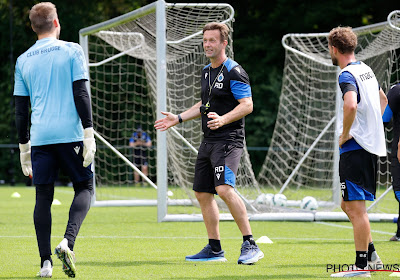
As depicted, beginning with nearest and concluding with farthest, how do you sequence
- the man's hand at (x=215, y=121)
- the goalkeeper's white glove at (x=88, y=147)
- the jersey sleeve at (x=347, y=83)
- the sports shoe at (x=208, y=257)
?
1. the goalkeeper's white glove at (x=88, y=147)
2. the jersey sleeve at (x=347, y=83)
3. the man's hand at (x=215, y=121)
4. the sports shoe at (x=208, y=257)

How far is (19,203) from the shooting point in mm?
13922

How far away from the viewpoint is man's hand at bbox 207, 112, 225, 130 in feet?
20.2

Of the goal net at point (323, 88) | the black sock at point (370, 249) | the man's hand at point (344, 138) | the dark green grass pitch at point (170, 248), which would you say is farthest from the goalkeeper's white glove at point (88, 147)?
the goal net at point (323, 88)

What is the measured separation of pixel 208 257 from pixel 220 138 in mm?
1102

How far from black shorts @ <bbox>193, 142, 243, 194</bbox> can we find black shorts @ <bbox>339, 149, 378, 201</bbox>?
1.16 metres

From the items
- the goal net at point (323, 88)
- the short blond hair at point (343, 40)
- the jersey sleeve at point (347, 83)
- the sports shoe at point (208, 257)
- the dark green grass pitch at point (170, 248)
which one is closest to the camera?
the jersey sleeve at point (347, 83)

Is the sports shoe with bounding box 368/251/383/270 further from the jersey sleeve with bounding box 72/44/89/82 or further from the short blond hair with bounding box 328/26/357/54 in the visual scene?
the jersey sleeve with bounding box 72/44/89/82

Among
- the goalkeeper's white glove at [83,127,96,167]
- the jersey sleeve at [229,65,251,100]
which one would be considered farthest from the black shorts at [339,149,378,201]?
the goalkeeper's white glove at [83,127,96,167]

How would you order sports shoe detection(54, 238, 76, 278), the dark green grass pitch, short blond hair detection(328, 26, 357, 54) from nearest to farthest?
sports shoe detection(54, 238, 76, 278) → short blond hair detection(328, 26, 357, 54) → the dark green grass pitch

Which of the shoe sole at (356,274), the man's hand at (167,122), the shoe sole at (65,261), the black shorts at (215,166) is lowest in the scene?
the shoe sole at (356,274)

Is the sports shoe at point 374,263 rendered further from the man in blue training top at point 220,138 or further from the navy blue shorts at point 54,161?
the navy blue shorts at point 54,161

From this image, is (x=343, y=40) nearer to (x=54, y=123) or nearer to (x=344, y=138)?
(x=344, y=138)

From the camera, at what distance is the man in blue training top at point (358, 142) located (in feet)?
18.1

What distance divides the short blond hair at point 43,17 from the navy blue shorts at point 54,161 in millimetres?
915
